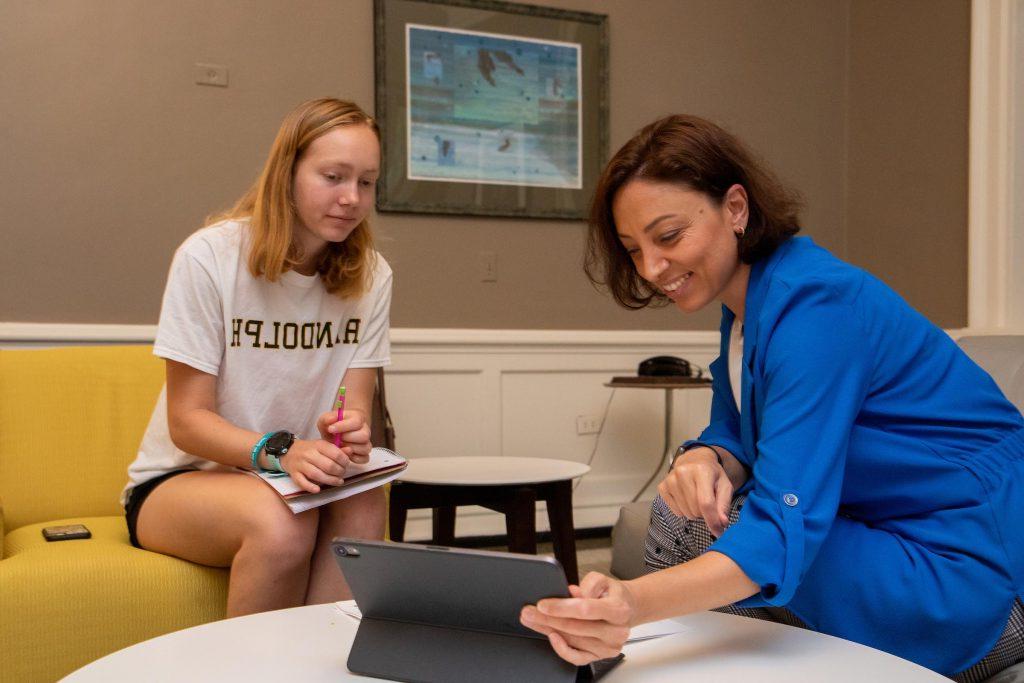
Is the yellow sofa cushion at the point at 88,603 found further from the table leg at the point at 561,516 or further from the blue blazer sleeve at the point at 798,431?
the blue blazer sleeve at the point at 798,431

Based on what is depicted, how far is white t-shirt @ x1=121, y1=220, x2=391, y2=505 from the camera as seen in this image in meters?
1.67

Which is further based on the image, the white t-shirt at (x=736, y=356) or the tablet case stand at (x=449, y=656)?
the white t-shirt at (x=736, y=356)

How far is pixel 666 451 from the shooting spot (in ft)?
11.0

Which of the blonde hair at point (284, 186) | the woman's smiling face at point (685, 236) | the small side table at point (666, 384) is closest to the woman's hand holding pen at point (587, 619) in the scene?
the woman's smiling face at point (685, 236)

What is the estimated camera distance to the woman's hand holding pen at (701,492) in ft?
3.73

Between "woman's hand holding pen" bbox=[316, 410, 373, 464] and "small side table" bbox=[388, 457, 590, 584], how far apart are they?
517mm

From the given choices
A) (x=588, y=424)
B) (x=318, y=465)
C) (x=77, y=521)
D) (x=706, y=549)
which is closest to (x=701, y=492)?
(x=706, y=549)

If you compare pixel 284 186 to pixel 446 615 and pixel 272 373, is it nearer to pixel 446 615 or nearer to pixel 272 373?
pixel 272 373

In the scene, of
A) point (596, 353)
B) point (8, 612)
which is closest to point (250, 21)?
point (596, 353)

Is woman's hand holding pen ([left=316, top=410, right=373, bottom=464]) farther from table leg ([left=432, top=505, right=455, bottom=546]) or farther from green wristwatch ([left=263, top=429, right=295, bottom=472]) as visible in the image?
table leg ([left=432, top=505, right=455, bottom=546])


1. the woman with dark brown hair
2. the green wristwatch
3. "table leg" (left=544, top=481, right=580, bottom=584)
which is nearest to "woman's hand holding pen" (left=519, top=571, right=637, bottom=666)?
the woman with dark brown hair

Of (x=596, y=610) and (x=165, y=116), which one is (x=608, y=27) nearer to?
(x=165, y=116)

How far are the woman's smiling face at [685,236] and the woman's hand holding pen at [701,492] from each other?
0.21 metres

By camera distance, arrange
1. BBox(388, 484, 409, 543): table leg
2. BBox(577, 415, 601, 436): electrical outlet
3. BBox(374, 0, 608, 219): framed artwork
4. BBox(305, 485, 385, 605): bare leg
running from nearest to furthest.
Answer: BBox(305, 485, 385, 605): bare leg, BBox(388, 484, 409, 543): table leg, BBox(374, 0, 608, 219): framed artwork, BBox(577, 415, 601, 436): electrical outlet
